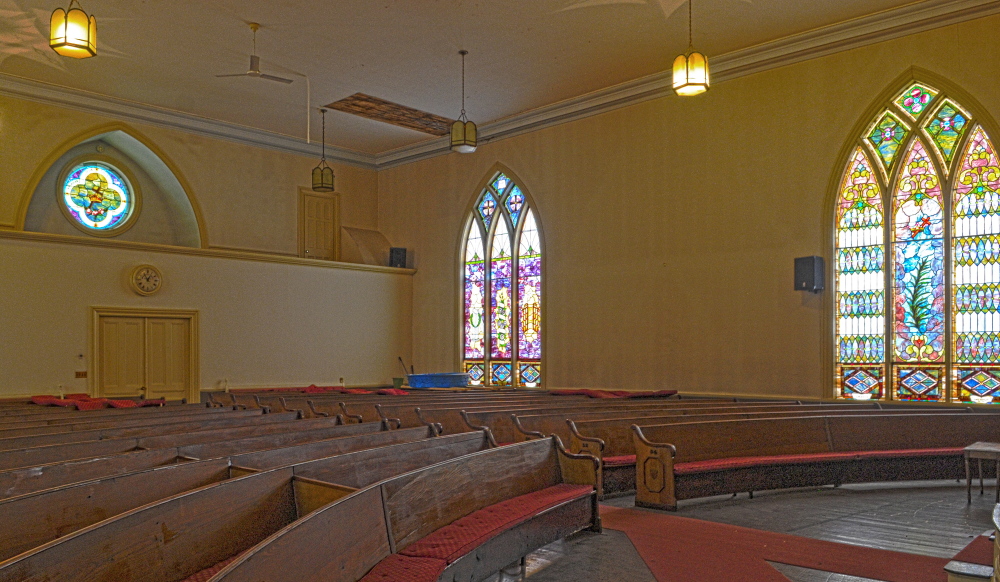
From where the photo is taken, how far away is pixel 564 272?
11.9 m

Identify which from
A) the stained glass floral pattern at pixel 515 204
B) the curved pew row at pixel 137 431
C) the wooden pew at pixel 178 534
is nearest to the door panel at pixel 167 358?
the stained glass floral pattern at pixel 515 204

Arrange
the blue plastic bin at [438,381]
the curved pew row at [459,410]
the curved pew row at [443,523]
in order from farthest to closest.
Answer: the blue plastic bin at [438,381], the curved pew row at [459,410], the curved pew row at [443,523]

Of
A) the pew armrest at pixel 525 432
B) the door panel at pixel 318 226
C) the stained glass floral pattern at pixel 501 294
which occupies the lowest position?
the pew armrest at pixel 525 432

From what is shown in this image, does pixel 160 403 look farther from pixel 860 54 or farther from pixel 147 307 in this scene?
pixel 860 54

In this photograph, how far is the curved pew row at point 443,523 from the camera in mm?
2266

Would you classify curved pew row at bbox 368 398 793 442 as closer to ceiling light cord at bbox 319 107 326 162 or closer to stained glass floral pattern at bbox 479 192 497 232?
stained glass floral pattern at bbox 479 192 497 232

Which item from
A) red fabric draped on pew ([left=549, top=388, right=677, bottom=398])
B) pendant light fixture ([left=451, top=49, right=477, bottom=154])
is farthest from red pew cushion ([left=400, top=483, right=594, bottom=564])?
pendant light fixture ([left=451, top=49, right=477, bottom=154])

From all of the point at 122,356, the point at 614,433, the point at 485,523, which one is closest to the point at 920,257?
the point at 614,433

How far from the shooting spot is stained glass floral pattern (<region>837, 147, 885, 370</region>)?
8914mm

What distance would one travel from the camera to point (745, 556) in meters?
4.04

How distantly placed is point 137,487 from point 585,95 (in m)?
9.78

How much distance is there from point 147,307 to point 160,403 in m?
2.75

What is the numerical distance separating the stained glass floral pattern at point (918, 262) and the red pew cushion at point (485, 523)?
5.92 metres

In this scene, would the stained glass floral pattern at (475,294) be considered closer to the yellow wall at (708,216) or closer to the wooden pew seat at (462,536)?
the yellow wall at (708,216)
